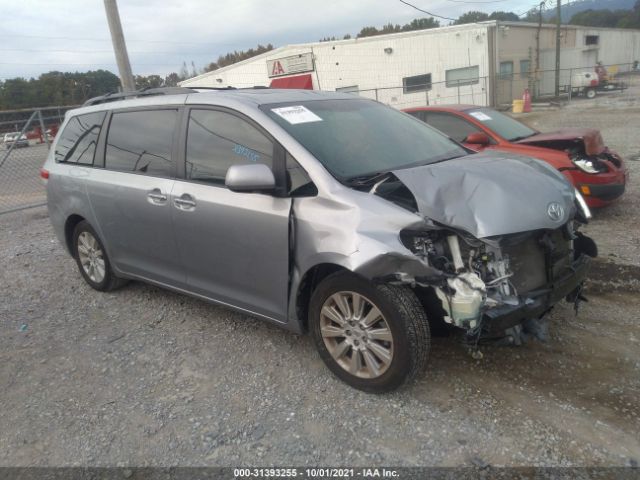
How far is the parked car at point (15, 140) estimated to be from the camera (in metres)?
9.86

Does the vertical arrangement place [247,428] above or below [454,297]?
below

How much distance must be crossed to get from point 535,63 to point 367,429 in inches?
1387

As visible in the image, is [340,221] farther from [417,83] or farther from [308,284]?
[417,83]

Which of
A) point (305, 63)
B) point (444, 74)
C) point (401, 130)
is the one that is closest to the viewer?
point (401, 130)

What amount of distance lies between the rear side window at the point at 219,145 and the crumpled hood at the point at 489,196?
0.93 m

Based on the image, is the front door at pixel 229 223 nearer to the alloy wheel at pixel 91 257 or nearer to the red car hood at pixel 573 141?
the alloy wheel at pixel 91 257

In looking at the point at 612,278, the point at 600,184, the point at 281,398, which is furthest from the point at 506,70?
the point at 281,398

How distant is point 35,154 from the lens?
10328mm

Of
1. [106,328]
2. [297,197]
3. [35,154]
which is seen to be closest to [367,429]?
[297,197]

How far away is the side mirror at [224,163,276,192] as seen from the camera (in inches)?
122

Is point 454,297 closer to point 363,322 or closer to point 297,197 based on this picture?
point 363,322

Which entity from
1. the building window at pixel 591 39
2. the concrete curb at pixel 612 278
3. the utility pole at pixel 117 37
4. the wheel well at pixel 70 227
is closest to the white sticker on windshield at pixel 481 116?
the concrete curb at pixel 612 278

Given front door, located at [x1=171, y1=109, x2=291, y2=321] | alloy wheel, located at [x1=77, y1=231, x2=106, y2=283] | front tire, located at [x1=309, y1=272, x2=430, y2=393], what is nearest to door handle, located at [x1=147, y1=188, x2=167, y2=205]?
front door, located at [x1=171, y1=109, x2=291, y2=321]

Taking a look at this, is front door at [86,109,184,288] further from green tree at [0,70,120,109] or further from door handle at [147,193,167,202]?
green tree at [0,70,120,109]
